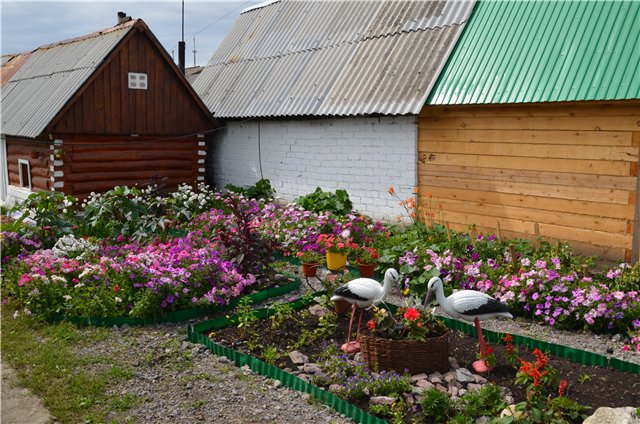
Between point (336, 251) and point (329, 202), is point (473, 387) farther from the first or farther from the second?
point (329, 202)

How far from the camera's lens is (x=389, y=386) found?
473 centimetres

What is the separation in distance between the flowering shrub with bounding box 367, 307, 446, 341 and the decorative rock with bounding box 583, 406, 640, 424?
4.77 feet

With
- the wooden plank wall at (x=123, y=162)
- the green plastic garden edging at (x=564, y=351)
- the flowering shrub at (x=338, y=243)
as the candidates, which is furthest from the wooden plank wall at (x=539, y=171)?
the wooden plank wall at (x=123, y=162)

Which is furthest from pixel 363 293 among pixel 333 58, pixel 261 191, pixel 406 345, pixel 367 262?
pixel 333 58

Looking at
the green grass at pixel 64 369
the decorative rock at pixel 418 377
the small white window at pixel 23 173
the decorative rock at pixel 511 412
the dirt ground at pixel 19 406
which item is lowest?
the dirt ground at pixel 19 406

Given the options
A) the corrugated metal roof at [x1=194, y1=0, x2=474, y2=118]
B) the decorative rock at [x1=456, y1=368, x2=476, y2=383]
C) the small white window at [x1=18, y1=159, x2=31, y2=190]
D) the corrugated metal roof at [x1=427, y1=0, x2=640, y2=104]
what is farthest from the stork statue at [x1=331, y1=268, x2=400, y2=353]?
the small white window at [x1=18, y1=159, x2=31, y2=190]

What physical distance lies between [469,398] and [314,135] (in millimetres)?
8466

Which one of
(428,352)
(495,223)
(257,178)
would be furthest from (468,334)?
(257,178)

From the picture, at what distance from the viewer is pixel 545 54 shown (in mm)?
8750

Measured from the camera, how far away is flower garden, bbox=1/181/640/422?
21.2 ft

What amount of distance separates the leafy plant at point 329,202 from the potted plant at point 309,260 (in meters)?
2.31

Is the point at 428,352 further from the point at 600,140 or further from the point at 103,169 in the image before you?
the point at 103,169

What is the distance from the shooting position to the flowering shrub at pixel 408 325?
16.6ft

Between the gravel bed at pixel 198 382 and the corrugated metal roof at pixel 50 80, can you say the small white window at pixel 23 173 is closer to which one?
the corrugated metal roof at pixel 50 80
